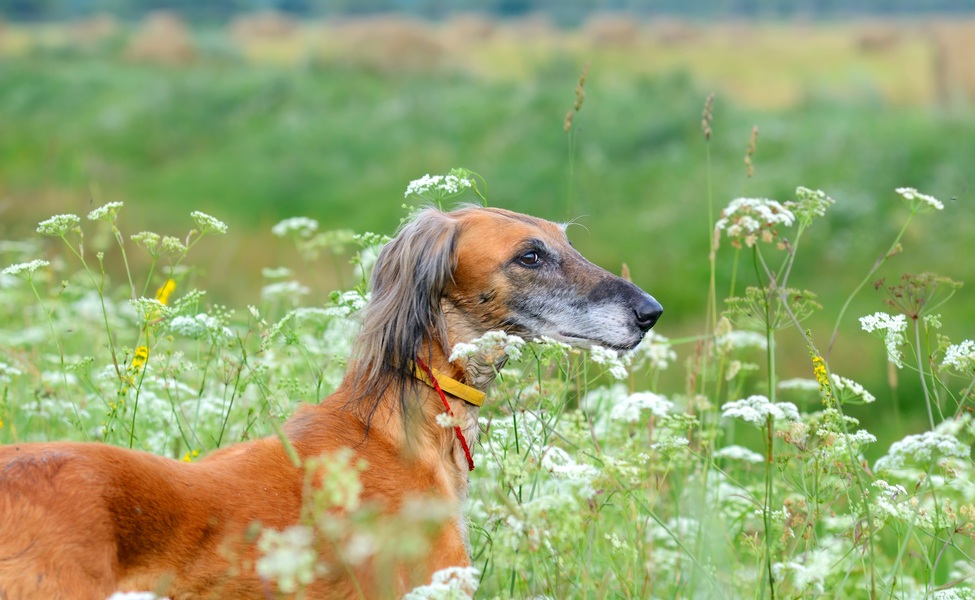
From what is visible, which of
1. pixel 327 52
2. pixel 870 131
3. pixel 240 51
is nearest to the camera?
pixel 870 131

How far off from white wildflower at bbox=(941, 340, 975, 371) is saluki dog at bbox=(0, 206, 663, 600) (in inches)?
51.2

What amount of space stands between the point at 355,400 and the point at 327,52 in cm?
3770

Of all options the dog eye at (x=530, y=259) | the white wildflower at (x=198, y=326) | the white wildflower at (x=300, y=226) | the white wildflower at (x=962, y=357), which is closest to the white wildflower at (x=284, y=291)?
the white wildflower at (x=300, y=226)

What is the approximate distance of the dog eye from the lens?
16.4 feet

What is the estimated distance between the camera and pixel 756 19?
47500 millimetres

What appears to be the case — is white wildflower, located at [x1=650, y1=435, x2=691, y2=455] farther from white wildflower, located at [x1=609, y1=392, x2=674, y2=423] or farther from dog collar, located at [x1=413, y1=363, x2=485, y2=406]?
dog collar, located at [x1=413, y1=363, x2=485, y2=406]

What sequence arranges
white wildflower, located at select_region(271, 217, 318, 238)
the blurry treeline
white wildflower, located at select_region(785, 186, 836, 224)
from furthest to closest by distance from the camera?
the blurry treeline → white wildflower, located at select_region(271, 217, 318, 238) → white wildflower, located at select_region(785, 186, 836, 224)

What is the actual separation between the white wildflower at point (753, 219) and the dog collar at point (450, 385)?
1238 mm

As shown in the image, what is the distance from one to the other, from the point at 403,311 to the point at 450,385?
0.37 m

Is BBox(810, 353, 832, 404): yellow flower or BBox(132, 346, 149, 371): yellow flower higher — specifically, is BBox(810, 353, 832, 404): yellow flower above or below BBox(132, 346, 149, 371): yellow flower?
above

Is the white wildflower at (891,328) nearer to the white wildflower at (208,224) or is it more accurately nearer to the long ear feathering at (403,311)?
the long ear feathering at (403,311)

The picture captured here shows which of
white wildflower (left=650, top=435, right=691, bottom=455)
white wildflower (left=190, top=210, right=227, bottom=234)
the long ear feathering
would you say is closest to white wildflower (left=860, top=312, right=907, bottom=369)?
white wildflower (left=650, top=435, right=691, bottom=455)

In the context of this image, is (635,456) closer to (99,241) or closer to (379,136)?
(99,241)

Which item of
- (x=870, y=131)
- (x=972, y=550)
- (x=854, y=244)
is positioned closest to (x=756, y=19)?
(x=870, y=131)
